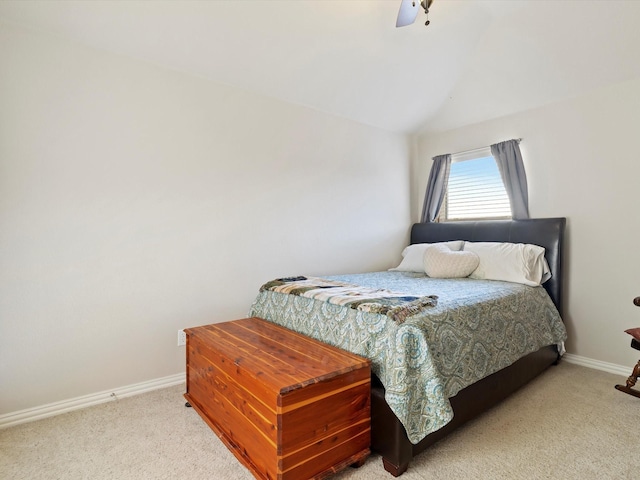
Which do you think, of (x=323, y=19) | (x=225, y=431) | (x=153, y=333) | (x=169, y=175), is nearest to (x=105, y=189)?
(x=169, y=175)

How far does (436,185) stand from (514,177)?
2.79ft

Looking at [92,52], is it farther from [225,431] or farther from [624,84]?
[624,84]

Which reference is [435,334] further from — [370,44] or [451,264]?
[370,44]

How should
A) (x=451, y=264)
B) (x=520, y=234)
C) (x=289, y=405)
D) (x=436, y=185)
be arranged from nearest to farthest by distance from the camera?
(x=289, y=405), (x=451, y=264), (x=520, y=234), (x=436, y=185)

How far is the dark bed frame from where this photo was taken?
1.60m

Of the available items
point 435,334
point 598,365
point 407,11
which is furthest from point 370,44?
point 598,365

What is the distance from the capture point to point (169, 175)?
2.56 m

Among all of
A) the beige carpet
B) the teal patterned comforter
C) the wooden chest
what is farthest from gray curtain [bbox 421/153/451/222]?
the wooden chest

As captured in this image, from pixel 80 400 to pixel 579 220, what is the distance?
3.95 meters

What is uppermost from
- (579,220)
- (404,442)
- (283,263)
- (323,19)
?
(323,19)

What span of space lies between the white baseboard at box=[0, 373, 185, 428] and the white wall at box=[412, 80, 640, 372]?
10.9 ft

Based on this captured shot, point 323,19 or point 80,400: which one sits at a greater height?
point 323,19

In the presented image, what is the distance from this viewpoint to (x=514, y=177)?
3275mm

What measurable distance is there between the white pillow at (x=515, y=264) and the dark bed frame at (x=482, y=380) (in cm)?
9
